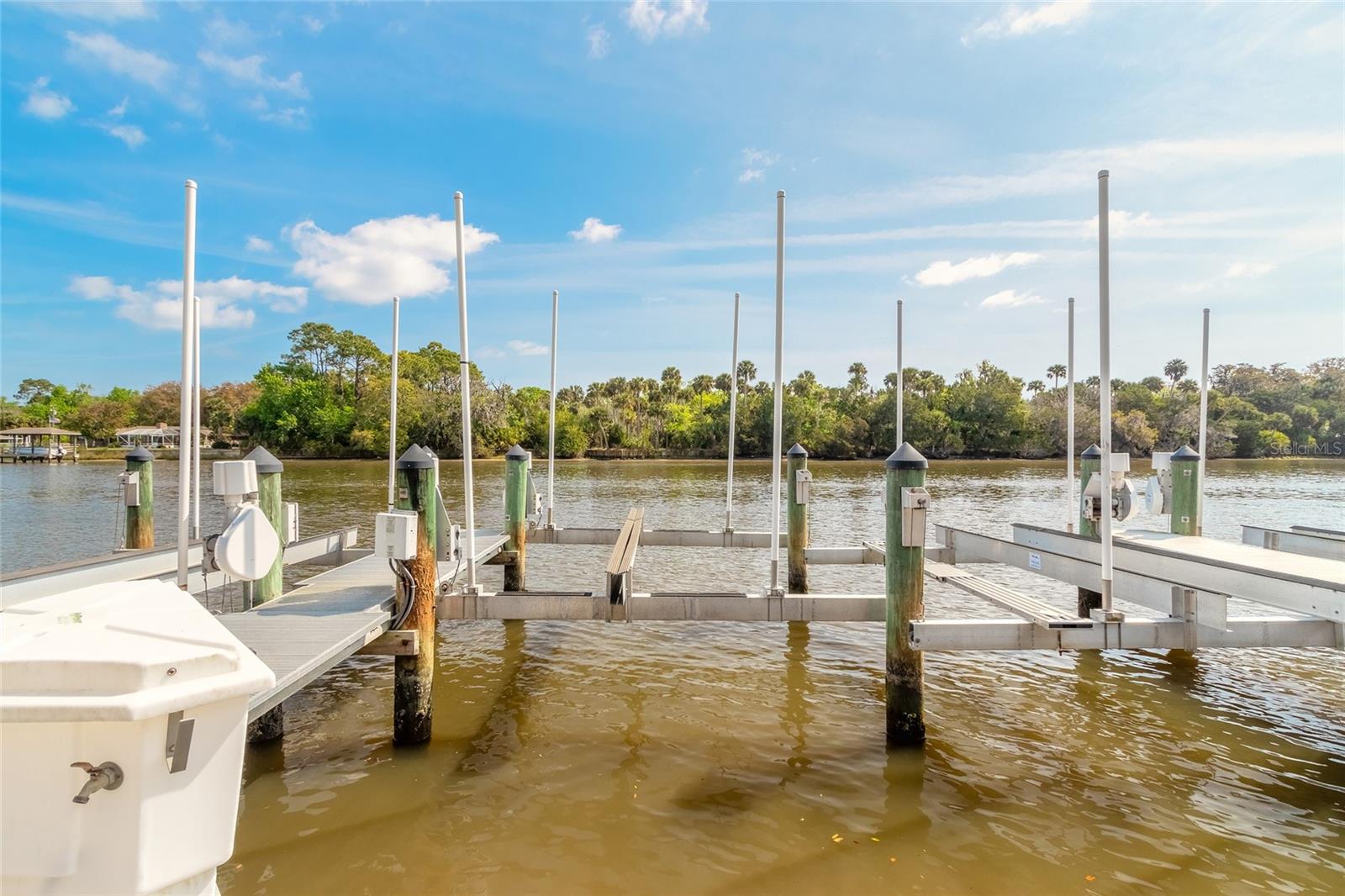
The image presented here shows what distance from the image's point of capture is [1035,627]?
5.29 m

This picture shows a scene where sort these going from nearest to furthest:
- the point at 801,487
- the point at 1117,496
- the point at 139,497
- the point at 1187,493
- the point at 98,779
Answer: the point at 98,779 < the point at 1117,496 < the point at 1187,493 < the point at 139,497 < the point at 801,487

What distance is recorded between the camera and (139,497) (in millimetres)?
8695

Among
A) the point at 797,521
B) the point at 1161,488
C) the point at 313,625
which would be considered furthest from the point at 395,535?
the point at 1161,488

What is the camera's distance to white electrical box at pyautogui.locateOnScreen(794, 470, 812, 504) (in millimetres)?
9711

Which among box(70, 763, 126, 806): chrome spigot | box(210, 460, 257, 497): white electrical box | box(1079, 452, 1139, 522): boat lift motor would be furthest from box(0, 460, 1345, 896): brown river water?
box(70, 763, 126, 806): chrome spigot

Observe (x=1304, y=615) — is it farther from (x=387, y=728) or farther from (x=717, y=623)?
(x=387, y=728)

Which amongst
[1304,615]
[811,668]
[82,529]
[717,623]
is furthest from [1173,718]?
[82,529]

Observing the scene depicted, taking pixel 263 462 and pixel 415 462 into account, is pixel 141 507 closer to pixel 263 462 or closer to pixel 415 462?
pixel 263 462

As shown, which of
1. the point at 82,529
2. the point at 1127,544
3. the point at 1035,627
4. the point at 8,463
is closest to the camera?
the point at 1035,627

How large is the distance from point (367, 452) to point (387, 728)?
6288cm

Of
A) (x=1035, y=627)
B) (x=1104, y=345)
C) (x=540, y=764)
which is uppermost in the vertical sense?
(x=1104, y=345)

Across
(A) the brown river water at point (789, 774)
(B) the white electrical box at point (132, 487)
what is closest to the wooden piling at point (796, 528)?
(A) the brown river water at point (789, 774)

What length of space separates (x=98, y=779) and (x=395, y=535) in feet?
10.9

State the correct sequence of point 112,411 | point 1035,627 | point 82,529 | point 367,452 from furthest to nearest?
point 112,411, point 367,452, point 82,529, point 1035,627
